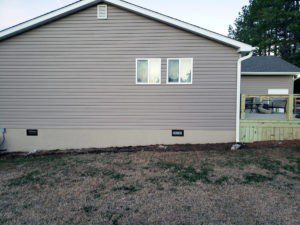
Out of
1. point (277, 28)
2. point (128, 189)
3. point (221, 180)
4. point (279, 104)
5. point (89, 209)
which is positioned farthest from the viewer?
point (277, 28)

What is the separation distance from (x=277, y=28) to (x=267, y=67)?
1487cm

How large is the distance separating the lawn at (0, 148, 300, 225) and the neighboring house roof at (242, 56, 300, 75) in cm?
831

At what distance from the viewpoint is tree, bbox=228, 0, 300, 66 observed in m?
23.0

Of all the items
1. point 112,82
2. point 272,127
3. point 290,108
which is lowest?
point 272,127

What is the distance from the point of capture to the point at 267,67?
14.0 m

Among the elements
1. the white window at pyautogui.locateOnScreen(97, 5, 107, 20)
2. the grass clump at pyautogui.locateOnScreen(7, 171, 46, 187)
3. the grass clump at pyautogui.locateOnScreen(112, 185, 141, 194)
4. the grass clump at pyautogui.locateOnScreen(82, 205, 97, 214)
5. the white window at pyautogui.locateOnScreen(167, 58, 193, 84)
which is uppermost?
the white window at pyautogui.locateOnScreen(97, 5, 107, 20)

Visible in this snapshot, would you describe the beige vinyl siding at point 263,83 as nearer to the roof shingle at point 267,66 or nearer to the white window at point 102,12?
the roof shingle at point 267,66

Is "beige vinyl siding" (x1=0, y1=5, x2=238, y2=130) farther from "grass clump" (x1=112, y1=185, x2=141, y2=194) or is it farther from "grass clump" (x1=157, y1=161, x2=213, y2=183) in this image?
"grass clump" (x1=112, y1=185, x2=141, y2=194)

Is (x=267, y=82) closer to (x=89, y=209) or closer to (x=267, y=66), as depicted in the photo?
(x=267, y=66)

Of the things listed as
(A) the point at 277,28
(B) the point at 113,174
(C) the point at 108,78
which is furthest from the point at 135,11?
(A) the point at 277,28

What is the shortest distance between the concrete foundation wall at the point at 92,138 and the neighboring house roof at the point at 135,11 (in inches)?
125

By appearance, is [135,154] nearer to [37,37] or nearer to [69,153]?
[69,153]

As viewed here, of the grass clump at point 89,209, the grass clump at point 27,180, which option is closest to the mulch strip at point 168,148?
the grass clump at point 27,180

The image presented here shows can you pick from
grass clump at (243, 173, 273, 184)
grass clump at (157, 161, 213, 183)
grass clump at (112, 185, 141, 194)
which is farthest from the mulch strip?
grass clump at (112, 185, 141, 194)
